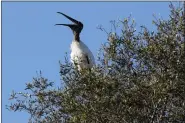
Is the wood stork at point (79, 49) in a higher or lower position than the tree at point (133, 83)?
higher

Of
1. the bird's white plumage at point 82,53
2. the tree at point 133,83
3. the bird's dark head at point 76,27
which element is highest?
the bird's dark head at point 76,27

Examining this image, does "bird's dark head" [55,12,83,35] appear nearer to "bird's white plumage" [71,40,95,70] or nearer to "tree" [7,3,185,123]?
"bird's white plumage" [71,40,95,70]

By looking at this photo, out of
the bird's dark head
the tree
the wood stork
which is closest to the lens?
the tree

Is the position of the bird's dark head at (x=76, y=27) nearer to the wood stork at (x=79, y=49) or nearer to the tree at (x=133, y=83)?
the wood stork at (x=79, y=49)

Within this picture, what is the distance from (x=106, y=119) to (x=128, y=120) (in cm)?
48

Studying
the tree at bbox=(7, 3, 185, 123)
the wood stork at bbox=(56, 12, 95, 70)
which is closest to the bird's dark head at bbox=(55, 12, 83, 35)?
the wood stork at bbox=(56, 12, 95, 70)

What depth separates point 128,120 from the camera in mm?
11305

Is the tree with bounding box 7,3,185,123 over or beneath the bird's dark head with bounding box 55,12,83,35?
beneath

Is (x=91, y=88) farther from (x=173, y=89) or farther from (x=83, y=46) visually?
(x=83, y=46)

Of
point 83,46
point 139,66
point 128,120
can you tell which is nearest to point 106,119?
point 128,120

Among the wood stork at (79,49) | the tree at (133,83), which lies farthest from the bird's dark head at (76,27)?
the tree at (133,83)

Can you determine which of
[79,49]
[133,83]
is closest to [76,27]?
[79,49]

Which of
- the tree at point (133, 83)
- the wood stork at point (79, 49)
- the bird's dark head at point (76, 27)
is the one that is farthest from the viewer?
the bird's dark head at point (76, 27)

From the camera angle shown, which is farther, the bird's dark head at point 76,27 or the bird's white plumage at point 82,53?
the bird's dark head at point 76,27
